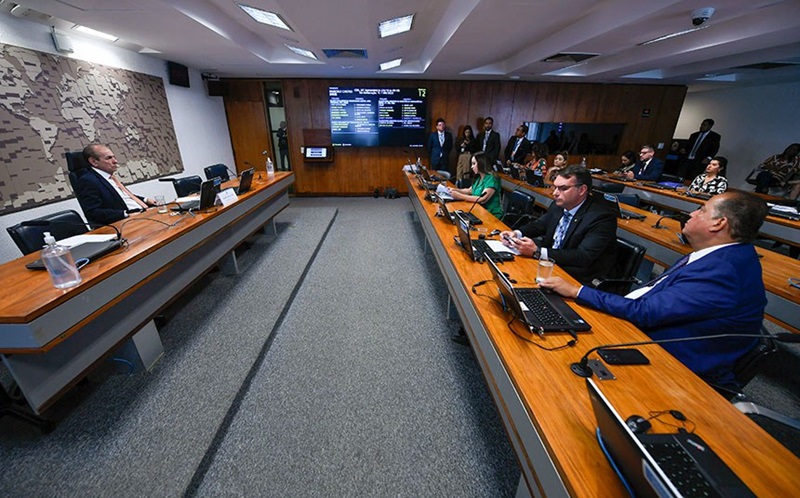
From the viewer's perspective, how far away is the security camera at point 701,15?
2.76 metres

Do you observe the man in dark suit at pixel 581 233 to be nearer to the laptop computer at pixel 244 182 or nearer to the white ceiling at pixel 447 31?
the white ceiling at pixel 447 31

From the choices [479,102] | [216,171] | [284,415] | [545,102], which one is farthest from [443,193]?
[545,102]

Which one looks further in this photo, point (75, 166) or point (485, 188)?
point (485, 188)

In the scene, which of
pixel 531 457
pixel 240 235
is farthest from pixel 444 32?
pixel 531 457

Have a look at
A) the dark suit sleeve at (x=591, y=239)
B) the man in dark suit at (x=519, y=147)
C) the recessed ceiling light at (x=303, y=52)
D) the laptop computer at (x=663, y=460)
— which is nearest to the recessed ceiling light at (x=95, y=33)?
the recessed ceiling light at (x=303, y=52)

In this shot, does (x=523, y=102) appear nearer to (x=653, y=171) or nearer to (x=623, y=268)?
(x=653, y=171)

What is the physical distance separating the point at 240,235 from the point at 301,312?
1378mm

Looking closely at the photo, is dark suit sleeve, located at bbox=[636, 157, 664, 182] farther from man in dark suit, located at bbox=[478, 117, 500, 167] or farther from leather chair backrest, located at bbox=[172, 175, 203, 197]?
leather chair backrest, located at bbox=[172, 175, 203, 197]

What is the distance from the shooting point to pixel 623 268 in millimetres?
1977

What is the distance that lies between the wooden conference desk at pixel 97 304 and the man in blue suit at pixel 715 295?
2.52m

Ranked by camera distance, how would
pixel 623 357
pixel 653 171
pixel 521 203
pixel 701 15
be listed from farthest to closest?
pixel 653 171, pixel 521 203, pixel 701 15, pixel 623 357

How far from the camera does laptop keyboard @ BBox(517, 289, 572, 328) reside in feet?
4.13

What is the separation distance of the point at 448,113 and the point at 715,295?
20.6 feet

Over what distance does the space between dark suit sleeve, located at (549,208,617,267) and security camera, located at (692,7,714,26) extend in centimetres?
259
